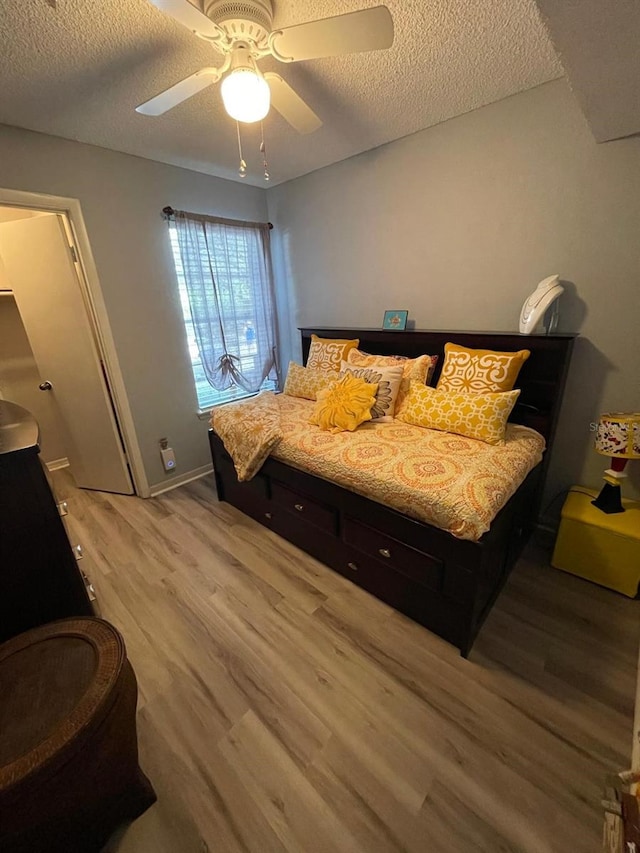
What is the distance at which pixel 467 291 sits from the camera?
7.48 ft

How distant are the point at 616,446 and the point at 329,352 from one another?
182 cm

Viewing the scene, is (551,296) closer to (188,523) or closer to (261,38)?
(261,38)

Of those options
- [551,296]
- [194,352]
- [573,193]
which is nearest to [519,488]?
[551,296]

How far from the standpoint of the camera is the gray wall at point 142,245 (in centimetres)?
208

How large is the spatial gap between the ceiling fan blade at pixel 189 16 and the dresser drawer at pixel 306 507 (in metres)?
1.89

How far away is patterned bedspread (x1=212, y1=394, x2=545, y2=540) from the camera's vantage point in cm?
137

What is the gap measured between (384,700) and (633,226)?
2454mm

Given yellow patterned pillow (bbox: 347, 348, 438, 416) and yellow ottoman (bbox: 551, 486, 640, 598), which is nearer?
yellow ottoman (bbox: 551, 486, 640, 598)

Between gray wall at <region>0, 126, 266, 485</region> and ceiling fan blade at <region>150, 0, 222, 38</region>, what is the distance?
158 cm

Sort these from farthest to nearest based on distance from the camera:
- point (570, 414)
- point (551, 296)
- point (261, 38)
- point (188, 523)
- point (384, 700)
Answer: point (188, 523) < point (570, 414) < point (551, 296) < point (384, 700) < point (261, 38)

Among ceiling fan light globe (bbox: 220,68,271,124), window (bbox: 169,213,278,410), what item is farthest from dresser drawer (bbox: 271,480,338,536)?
ceiling fan light globe (bbox: 220,68,271,124)

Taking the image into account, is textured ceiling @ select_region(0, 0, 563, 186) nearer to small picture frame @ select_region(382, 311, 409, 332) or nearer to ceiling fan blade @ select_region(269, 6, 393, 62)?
ceiling fan blade @ select_region(269, 6, 393, 62)

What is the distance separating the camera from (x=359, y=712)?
132 cm

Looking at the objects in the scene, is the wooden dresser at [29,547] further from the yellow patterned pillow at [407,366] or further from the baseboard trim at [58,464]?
the baseboard trim at [58,464]
